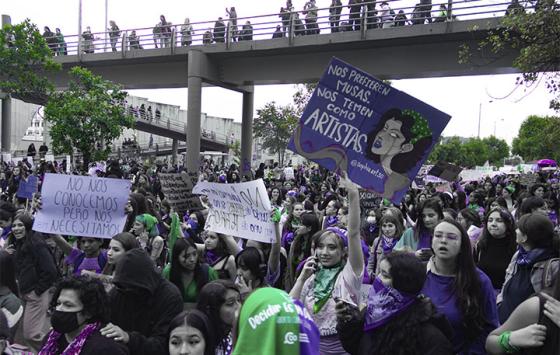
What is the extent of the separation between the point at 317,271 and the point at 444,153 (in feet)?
272

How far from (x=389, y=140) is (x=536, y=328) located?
98.2 inches

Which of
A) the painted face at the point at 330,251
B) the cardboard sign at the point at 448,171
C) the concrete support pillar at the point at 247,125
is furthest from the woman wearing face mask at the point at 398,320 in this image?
→ the concrete support pillar at the point at 247,125

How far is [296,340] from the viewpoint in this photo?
5.88 ft

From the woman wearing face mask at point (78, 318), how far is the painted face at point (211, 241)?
249cm

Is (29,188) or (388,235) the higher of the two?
(29,188)

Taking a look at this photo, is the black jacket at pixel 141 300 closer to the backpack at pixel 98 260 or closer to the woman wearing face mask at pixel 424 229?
the backpack at pixel 98 260

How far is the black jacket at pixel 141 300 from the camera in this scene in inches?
132

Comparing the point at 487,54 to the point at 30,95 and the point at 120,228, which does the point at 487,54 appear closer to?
the point at 120,228

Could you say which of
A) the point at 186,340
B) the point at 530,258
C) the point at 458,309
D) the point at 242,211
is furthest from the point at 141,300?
the point at 530,258

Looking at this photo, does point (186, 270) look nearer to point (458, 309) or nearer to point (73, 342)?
point (73, 342)

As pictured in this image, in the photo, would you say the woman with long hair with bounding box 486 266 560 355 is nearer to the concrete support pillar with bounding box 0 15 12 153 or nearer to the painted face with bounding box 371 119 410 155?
the painted face with bounding box 371 119 410 155

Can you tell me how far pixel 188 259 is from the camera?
176 inches

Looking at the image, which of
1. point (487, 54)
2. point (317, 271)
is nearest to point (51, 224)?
point (317, 271)

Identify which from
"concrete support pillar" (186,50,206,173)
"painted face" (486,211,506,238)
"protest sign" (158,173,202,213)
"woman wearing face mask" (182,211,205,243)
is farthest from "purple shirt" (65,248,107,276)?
"concrete support pillar" (186,50,206,173)
